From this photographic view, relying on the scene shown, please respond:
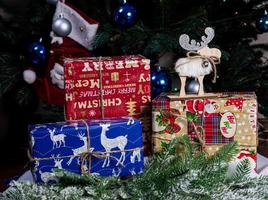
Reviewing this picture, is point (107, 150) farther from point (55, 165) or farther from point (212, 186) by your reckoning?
point (212, 186)

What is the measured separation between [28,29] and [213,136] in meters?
0.91

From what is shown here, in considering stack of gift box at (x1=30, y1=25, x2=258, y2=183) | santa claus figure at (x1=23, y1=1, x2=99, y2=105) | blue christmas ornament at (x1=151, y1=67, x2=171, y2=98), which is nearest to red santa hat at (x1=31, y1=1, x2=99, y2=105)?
santa claus figure at (x1=23, y1=1, x2=99, y2=105)

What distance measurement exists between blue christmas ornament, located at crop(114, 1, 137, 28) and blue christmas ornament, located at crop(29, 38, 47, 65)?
11.6 inches

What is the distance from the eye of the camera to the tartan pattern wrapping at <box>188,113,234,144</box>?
1.04 m

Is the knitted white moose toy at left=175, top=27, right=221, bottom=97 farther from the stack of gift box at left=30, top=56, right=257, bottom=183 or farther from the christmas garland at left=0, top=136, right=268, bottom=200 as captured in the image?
the christmas garland at left=0, top=136, right=268, bottom=200

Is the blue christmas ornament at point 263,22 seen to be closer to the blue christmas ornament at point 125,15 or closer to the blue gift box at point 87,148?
the blue christmas ornament at point 125,15

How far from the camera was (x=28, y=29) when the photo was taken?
1.65 m

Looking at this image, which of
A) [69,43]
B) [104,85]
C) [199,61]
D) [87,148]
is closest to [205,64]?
[199,61]

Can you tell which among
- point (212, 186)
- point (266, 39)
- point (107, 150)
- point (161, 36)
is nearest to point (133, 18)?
point (161, 36)

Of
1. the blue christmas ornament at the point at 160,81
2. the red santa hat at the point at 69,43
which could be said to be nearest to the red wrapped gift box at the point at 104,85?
the blue christmas ornament at the point at 160,81

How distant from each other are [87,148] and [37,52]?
0.67 metres

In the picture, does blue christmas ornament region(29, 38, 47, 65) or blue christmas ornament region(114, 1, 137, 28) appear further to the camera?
blue christmas ornament region(29, 38, 47, 65)

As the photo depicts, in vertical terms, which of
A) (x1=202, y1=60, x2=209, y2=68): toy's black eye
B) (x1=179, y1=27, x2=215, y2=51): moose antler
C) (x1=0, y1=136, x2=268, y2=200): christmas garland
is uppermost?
(x1=179, y1=27, x2=215, y2=51): moose antler

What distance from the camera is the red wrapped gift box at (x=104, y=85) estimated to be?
1.04 meters
